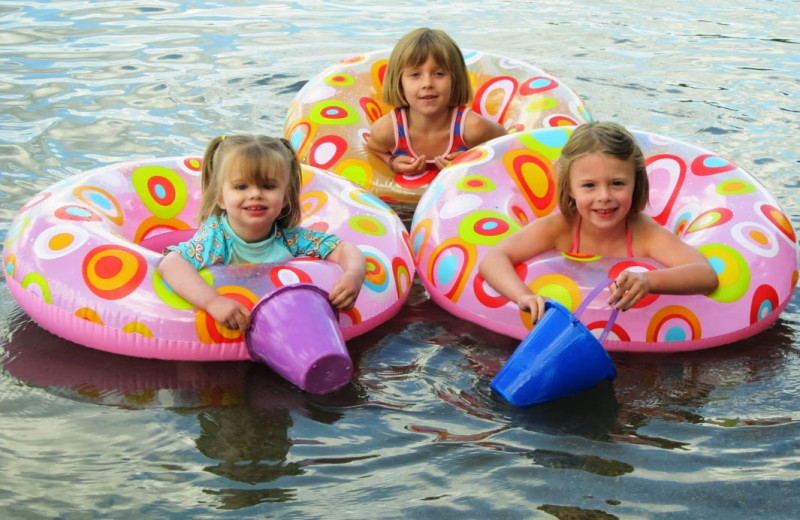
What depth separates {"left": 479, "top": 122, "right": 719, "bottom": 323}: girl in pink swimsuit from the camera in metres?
4.00

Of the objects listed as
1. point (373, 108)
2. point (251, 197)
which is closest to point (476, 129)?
point (373, 108)

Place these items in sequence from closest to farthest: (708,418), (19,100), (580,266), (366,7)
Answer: (708,418)
(580,266)
(19,100)
(366,7)

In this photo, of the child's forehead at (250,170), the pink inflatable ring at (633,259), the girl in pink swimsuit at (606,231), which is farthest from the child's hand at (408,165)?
the child's forehead at (250,170)

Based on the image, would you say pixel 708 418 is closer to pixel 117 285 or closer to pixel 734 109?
pixel 117 285

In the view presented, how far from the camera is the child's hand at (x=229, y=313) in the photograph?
12.6ft

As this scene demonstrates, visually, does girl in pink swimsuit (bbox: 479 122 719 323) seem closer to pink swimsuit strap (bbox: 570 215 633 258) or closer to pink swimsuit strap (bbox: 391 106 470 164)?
pink swimsuit strap (bbox: 570 215 633 258)

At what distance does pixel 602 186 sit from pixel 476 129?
1738 mm

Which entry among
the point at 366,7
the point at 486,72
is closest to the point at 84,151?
the point at 486,72

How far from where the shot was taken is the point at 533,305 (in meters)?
3.79

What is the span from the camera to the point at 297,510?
10.1 ft

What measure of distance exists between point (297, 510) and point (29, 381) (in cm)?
129

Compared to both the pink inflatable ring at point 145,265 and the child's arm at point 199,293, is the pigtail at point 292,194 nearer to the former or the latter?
the pink inflatable ring at point 145,265

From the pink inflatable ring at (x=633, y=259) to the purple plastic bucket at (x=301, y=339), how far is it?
75 centimetres

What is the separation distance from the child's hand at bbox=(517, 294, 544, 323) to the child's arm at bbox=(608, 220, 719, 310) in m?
0.24
